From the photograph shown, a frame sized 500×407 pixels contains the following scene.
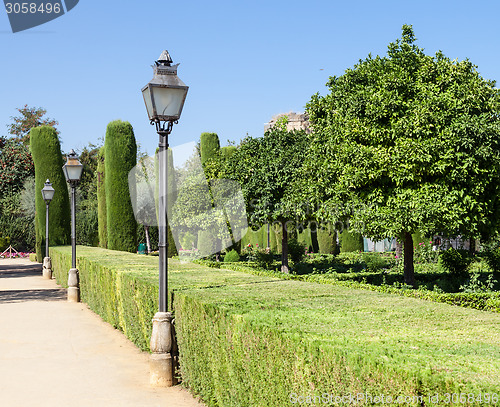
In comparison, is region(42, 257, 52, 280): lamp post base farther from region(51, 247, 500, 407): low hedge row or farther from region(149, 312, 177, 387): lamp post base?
region(149, 312, 177, 387): lamp post base

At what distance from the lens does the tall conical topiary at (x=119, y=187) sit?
25844 millimetres

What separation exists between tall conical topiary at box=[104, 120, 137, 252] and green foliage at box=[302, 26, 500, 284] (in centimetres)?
1335

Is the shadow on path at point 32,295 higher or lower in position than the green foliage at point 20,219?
lower

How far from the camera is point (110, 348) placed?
354 inches

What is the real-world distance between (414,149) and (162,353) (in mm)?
8252

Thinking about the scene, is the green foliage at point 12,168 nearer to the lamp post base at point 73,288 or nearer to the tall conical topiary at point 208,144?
the tall conical topiary at point 208,144

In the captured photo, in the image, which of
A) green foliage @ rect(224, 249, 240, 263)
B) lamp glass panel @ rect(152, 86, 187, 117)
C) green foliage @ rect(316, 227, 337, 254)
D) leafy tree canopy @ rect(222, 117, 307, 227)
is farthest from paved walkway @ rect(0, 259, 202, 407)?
green foliage @ rect(316, 227, 337, 254)

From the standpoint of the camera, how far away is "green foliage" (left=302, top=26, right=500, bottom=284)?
12617 mm

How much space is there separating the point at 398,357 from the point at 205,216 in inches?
808

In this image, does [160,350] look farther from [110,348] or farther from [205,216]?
[205,216]

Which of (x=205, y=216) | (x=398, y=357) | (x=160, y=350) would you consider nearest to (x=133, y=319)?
(x=160, y=350)

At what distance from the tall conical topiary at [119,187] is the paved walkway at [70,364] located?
40.7 feet

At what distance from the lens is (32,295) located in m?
16.6

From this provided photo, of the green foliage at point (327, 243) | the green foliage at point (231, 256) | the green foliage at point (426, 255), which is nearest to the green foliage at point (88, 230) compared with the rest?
the green foliage at point (231, 256)
